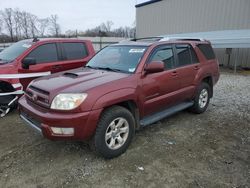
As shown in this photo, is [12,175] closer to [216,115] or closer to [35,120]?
[35,120]

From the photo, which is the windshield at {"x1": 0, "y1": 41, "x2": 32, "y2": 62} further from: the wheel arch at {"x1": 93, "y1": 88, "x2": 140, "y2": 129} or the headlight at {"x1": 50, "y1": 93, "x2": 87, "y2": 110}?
the wheel arch at {"x1": 93, "y1": 88, "x2": 140, "y2": 129}

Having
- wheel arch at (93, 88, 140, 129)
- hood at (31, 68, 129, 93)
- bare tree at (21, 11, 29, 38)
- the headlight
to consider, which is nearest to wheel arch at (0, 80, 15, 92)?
hood at (31, 68, 129, 93)

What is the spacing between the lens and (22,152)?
3.80 meters

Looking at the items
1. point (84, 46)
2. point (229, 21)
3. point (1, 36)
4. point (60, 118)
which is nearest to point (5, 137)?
point (60, 118)

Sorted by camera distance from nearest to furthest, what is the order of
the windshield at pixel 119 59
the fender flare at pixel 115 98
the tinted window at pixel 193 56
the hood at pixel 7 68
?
the fender flare at pixel 115 98
the windshield at pixel 119 59
the tinted window at pixel 193 56
the hood at pixel 7 68

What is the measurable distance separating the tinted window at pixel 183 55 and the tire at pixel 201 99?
2.60 feet

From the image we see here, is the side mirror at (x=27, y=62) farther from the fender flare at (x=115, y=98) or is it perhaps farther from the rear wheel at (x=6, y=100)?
the fender flare at (x=115, y=98)

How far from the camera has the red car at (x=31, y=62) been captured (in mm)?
5480

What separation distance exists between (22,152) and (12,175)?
2.13 feet

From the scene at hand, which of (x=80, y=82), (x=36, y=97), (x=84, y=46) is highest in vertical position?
(x=84, y=46)

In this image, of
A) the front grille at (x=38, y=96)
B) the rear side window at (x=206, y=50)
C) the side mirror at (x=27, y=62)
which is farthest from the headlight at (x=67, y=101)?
the rear side window at (x=206, y=50)

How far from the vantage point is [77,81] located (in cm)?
352

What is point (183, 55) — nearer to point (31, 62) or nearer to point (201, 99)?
point (201, 99)

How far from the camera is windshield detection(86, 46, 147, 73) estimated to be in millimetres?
4016
